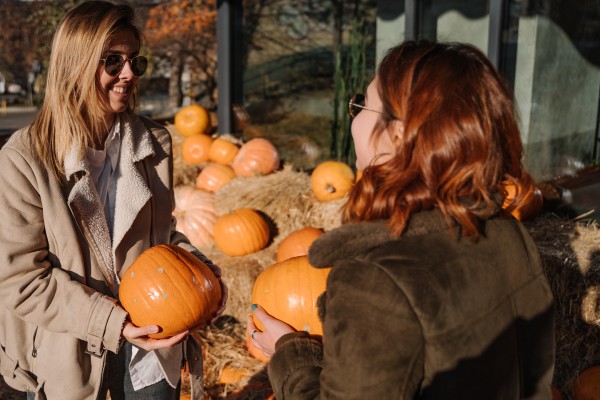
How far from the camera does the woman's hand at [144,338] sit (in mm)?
2004

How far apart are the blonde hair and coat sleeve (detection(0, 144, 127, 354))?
0.14 meters

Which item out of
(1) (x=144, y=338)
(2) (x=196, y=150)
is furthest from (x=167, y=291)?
(2) (x=196, y=150)

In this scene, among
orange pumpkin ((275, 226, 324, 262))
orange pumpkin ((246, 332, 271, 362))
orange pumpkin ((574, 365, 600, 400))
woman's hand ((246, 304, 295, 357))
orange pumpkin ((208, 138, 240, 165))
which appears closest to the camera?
woman's hand ((246, 304, 295, 357))

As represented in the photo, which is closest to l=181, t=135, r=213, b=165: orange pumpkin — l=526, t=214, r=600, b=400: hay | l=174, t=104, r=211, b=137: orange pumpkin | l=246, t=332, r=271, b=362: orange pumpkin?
l=174, t=104, r=211, b=137: orange pumpkin

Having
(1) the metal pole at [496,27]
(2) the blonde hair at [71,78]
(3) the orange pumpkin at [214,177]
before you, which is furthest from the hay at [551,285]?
(2) the blonde hair at [71,78]

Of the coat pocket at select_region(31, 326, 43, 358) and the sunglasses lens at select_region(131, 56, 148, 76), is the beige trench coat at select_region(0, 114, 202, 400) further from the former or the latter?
the sunglasses lens at select_region(131, 56, 148, 76)

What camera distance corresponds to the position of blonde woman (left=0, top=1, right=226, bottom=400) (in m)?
1.93

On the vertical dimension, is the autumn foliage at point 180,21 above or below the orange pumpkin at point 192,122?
above

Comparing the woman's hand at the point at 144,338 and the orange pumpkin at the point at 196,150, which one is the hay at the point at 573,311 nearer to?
the woman's hand at the point at 144,338

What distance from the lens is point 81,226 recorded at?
6.72ft

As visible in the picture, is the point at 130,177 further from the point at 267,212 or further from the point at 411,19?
the point at 411,19

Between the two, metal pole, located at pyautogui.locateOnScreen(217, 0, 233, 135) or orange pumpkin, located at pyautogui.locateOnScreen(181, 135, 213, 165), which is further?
metal pole, located at pyautogui.locateOnScreen(217, 0, 233, 135)

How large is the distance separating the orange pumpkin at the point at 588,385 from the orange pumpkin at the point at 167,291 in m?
2.37

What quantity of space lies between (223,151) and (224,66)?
1.33m
